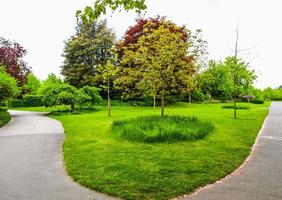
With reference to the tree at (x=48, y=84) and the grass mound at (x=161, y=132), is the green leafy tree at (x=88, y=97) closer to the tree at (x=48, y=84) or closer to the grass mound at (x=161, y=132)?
the tree at (x=48, y=84)

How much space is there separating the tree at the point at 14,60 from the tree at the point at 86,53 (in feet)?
39.3

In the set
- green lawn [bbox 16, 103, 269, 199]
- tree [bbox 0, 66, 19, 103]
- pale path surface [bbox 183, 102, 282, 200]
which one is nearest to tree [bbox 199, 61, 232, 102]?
tree [bbox 0, 66, 19, 103]

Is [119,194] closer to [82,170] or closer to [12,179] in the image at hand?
[82,170]

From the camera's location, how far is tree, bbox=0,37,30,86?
92.5 ft

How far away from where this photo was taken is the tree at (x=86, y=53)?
4228cm

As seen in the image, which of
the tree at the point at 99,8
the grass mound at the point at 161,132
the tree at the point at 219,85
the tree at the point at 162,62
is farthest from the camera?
the tree at the point at 219,85

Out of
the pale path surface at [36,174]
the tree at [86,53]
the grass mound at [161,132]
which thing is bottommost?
the pale path surface at [36,174]

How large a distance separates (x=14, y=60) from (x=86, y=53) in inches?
591

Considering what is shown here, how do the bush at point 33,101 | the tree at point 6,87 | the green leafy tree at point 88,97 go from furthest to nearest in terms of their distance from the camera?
the bush at point 33,101 < the green leafy tree at point 88,97 < the tree at point 6,87

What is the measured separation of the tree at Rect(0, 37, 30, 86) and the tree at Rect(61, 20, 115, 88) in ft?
39.3

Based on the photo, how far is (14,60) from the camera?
94.8 ft

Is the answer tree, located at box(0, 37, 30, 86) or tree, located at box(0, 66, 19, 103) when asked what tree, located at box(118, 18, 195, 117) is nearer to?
tree, located at box(0, 66, 19, 103)

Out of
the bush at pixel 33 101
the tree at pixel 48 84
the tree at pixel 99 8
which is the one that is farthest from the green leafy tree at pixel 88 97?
the tree at pixel 99 8

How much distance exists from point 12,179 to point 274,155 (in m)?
6.94
